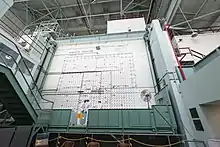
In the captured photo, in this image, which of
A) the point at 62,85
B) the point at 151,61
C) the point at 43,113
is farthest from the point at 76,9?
the point at 43,113

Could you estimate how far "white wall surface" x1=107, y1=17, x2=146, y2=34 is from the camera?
7.29 metres

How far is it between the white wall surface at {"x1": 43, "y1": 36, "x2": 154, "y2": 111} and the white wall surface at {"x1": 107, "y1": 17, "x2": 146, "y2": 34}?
29.3 inches

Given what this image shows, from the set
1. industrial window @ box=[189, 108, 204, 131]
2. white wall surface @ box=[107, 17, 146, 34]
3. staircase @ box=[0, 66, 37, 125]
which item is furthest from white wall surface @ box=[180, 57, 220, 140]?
white wall surface @ box=[107, 17, 146, 34]

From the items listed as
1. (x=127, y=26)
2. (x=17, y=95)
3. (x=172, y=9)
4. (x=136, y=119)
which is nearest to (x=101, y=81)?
(x=136, y=119)

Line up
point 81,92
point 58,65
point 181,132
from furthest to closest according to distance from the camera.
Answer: point 58,65, point 81,92, point 181,132

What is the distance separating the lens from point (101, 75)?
20.4 feet

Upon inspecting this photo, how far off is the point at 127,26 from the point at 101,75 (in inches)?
135

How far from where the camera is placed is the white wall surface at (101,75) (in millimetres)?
5578

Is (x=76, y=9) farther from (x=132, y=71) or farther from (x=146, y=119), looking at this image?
(x=146, y=119)

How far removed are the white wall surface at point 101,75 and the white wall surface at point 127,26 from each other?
0.75 metres

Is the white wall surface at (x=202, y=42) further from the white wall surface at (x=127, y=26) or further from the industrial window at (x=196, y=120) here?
the industrial window at (x=196, y=120)

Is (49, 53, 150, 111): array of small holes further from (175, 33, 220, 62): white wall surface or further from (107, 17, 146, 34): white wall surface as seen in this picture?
(175, 33, 220, 62): white wall surface

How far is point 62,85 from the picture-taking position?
246 inches

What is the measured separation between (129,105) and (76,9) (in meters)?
7.21
